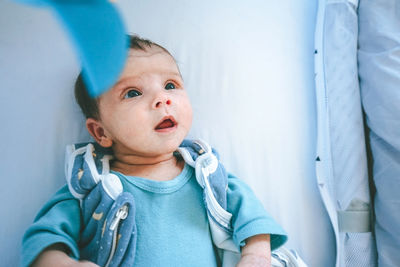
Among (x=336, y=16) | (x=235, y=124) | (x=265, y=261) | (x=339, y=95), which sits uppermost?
(x=336, y=16)

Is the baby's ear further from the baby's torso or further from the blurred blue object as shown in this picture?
the blurred blue object

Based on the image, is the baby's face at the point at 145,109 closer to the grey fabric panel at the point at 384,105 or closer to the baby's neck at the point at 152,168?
the baby's neck at the point at 152,168

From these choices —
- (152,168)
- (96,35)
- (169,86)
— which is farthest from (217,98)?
(96,35)

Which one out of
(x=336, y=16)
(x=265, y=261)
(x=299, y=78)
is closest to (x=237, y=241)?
(x=265, y=261)

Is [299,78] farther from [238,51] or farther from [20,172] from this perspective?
[20,172]

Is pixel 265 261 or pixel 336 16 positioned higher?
pixel 336 16

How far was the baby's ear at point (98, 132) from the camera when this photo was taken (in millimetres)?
836

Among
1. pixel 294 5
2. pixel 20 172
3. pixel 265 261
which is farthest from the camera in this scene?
pixel 294 5

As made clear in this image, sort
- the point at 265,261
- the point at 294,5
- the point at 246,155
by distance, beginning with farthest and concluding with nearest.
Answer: the point at 294,5
the point at 246,155
the point at 265,261

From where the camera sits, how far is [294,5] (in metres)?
1.08

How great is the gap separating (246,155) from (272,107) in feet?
0.57

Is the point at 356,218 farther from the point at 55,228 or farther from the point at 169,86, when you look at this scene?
the point at 55,228

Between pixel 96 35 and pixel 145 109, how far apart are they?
41 centimetres

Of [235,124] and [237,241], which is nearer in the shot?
[237,241]
